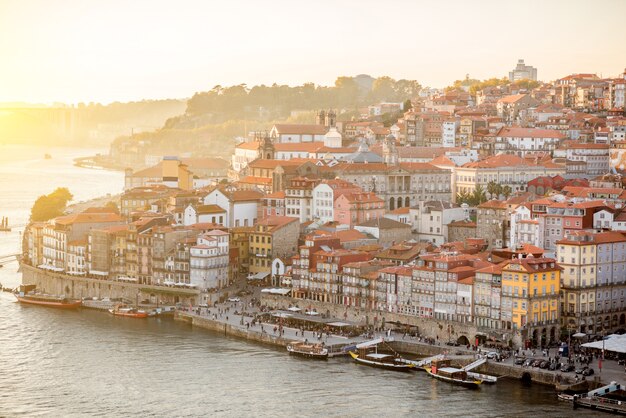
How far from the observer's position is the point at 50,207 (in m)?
74.4

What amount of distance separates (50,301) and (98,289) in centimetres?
223

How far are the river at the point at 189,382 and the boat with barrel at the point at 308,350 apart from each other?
447 mm

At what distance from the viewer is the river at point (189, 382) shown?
37219mm

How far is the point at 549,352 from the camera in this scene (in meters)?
42.2

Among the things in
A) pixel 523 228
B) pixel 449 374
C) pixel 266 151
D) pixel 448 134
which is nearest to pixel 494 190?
pixel 523 228

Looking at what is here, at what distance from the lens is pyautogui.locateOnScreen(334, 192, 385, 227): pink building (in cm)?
5788

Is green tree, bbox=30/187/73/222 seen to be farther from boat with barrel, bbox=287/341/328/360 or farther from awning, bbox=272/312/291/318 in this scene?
boat with barrel, bbox=287/341/328/360

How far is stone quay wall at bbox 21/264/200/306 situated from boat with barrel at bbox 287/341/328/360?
911cm

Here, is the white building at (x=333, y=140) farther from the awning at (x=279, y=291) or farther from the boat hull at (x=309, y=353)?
the boat hull at (x=309, y=353)

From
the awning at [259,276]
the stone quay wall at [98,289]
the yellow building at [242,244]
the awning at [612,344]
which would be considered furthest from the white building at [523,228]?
the stone quay wall at [98,289]

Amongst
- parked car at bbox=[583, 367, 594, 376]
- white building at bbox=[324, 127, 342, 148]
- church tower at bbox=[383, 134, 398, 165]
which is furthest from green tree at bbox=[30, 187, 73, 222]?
parked car at bbox=[583, 367, 594, 376]

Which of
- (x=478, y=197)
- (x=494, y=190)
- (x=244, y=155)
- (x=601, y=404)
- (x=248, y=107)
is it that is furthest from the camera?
(x=248, y=107)

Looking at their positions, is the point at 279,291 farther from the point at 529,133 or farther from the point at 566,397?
the point at 529,133

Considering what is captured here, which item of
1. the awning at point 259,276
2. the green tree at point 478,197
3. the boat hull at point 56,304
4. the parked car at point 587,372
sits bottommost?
the boat hull at point 56,304
